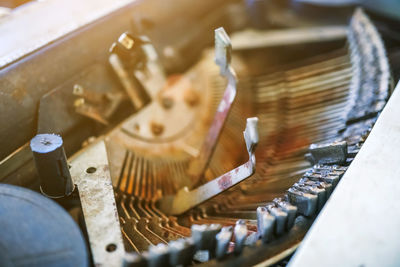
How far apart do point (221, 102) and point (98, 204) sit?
2.33 ft

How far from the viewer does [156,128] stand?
2.30 m

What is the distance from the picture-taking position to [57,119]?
1839mm

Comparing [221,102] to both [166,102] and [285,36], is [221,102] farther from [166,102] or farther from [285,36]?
[285,36]

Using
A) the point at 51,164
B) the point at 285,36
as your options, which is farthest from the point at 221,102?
the point at 285,36

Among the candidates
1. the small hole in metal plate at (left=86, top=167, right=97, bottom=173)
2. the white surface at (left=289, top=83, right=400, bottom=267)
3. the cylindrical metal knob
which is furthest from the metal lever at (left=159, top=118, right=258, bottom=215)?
the cylindrical metal knob

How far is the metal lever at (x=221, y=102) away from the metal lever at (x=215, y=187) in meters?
0.16

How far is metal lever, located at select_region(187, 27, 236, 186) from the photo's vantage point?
64.9 inches

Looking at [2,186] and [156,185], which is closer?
[2,186]

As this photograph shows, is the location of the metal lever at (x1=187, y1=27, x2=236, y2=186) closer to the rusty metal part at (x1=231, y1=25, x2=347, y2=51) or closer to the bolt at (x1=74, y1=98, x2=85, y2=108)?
the bolt at (x1=74, y1=98, x2=85, y2=108)

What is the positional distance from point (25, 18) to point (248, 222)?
5.15 feet

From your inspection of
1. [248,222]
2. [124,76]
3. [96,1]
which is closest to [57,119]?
[124,76]

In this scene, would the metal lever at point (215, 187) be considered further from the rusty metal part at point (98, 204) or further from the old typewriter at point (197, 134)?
the rusty metal part at point (98, 204)

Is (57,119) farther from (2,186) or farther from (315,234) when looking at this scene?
(315,234)

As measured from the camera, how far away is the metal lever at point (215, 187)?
1.24 m
